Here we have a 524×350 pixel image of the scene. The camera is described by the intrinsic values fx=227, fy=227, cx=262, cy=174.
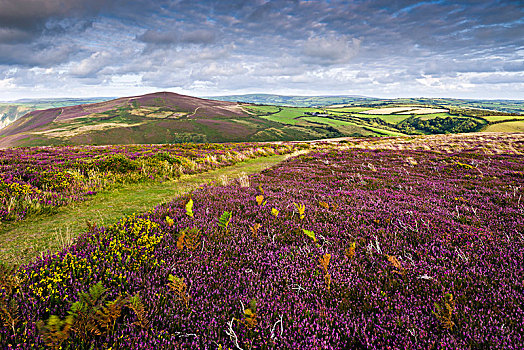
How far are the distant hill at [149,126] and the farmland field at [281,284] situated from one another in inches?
3159

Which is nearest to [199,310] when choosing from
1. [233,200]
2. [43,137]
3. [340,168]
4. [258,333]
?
[258,333]

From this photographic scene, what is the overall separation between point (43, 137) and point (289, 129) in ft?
303

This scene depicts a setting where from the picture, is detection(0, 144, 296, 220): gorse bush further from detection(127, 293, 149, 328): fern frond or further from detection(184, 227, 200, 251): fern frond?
detection(127, 293, 149, 328): fern frond

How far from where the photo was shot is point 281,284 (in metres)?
3.42

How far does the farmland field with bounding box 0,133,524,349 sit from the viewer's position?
2.45 m

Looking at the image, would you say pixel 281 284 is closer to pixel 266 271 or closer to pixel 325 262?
pixel 266 271

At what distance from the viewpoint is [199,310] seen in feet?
9.45

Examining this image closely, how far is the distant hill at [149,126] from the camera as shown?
7700 centimetres

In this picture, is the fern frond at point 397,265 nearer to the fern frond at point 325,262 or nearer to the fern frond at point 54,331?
the fern frond at point 325,262

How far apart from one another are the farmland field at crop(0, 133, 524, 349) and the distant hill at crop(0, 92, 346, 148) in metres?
80.2

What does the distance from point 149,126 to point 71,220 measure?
93.3 meters

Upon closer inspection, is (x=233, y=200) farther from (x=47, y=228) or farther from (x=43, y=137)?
(x=43, y=137)

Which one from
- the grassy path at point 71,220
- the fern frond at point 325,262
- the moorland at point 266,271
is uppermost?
the fern frond at point 325,262

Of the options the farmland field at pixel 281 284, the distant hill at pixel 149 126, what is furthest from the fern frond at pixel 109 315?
the distant hill at pixel 149 126
